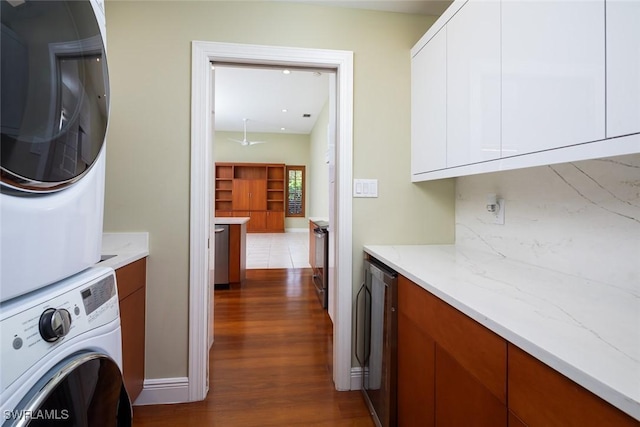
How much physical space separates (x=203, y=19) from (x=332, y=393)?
2391mm

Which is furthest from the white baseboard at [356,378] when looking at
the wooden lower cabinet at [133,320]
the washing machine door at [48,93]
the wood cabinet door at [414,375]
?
the washing machine door at [48,93]

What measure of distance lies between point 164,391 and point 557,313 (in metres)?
1.95

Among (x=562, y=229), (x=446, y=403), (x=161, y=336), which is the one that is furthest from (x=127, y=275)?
(x=562, y=229)

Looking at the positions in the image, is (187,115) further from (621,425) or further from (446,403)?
(621,425)

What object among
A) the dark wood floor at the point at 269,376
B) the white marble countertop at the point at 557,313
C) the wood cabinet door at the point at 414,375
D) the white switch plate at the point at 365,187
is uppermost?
the white switch plate at the point at 365,187

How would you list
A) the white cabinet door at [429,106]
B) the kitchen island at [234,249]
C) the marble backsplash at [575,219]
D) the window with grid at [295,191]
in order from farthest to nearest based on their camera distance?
the window with grid at [295,191] → the kitchen island at [234,249] → the white cabinet door at [429,106] → the marble backsplash at [575,219]

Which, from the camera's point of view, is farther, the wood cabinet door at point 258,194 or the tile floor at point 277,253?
the wood cabinet door at point 258,194

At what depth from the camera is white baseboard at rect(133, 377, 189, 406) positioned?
5.42 ft

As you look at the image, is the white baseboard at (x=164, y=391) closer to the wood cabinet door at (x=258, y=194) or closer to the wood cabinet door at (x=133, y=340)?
the wood cabinet door at (x=133, y=340)

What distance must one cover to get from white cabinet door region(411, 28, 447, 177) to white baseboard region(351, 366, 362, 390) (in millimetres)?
1311

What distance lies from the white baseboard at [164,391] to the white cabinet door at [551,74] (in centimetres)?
207

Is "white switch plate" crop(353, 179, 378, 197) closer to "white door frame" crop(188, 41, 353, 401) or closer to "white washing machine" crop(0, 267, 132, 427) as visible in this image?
"white door frame" crop(188, 41, 353, 401)

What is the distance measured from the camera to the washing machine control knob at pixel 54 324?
0.56 m

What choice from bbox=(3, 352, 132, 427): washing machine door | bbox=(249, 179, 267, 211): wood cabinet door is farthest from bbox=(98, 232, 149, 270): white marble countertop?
bbox=(249, 179, 267, 211): wood cabinet door
